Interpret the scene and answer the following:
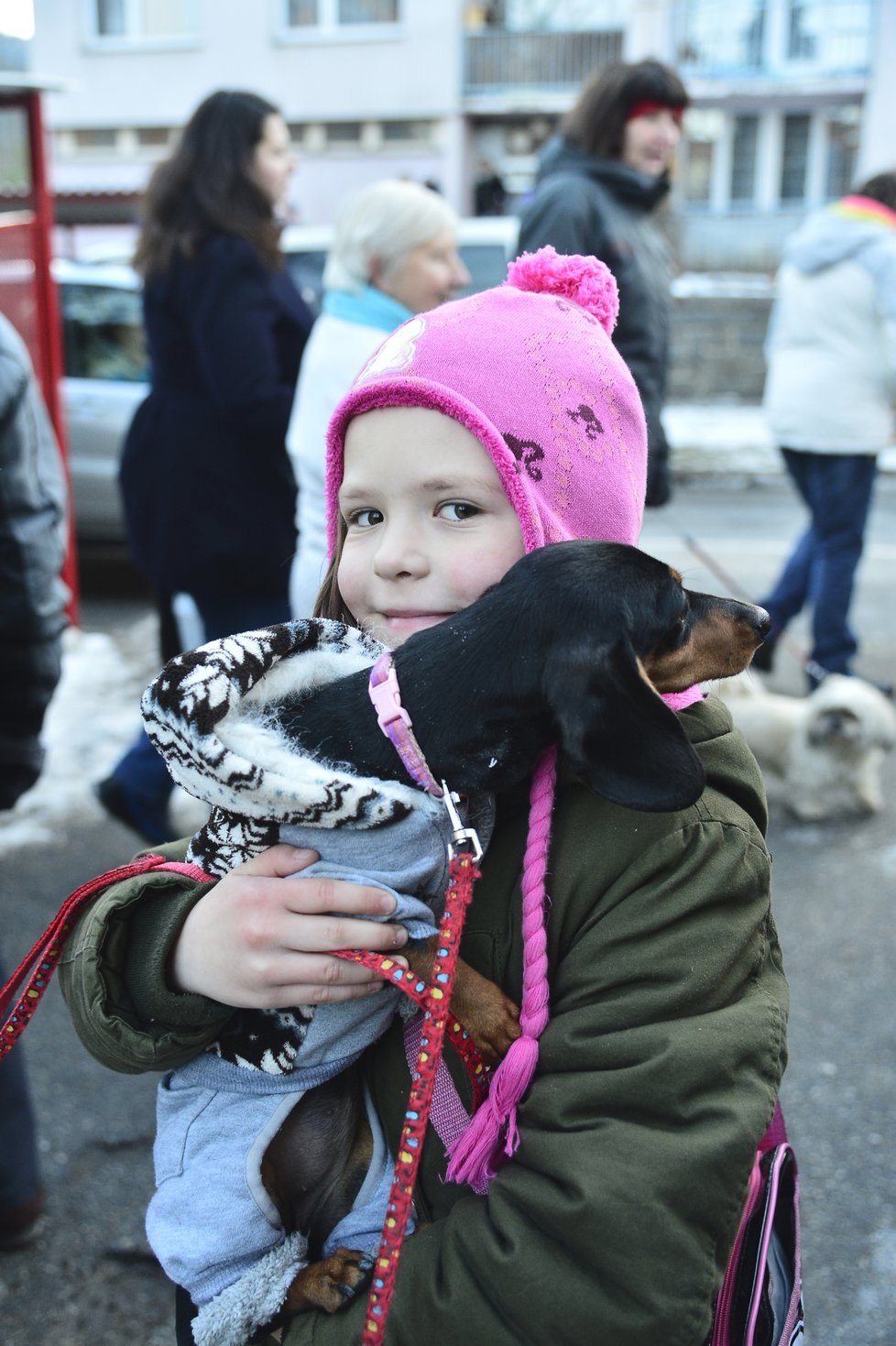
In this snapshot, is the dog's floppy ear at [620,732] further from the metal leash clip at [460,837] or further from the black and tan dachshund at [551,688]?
the metal leash clip at [460,837]

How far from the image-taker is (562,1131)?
1068 mm

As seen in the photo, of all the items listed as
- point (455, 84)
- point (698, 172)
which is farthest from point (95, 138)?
point (698, 172)

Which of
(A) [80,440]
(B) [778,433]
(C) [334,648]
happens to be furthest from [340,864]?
(A) [80,440]

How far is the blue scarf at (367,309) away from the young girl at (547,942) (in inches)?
79.7

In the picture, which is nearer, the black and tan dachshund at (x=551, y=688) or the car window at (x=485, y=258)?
the black and tan dachshund at (x=551, y=688)

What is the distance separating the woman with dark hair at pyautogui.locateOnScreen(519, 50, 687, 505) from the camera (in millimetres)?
3801

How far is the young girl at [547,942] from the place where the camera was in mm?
1029

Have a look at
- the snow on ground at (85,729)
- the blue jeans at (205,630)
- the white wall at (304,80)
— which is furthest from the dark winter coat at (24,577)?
the white wall at (304,80)

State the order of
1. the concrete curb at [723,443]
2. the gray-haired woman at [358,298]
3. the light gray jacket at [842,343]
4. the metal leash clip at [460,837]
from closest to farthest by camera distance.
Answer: the metal leash clip at [460,837], the gray-haired woman at [358,298], the light gray jacket at [842,343], the concrete curb at [723,443]

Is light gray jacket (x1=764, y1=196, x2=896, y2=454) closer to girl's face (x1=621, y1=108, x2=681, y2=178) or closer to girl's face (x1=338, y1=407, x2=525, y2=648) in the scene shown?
girl's face (x1=621, y1=108, x2=681, y2=178)

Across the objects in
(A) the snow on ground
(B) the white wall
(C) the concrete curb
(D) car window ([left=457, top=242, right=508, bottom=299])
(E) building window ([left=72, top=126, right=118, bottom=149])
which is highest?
(B) the white wall

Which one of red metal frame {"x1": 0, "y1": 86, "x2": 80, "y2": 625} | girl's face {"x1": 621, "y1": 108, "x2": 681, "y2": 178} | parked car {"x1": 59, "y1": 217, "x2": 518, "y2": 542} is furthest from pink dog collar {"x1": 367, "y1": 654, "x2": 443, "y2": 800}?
parked car {"x1": 59, "y1": 217, "x2": 518, "y2": 542}

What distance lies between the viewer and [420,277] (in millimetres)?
3533

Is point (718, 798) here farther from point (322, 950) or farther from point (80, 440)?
point (80, 440)
